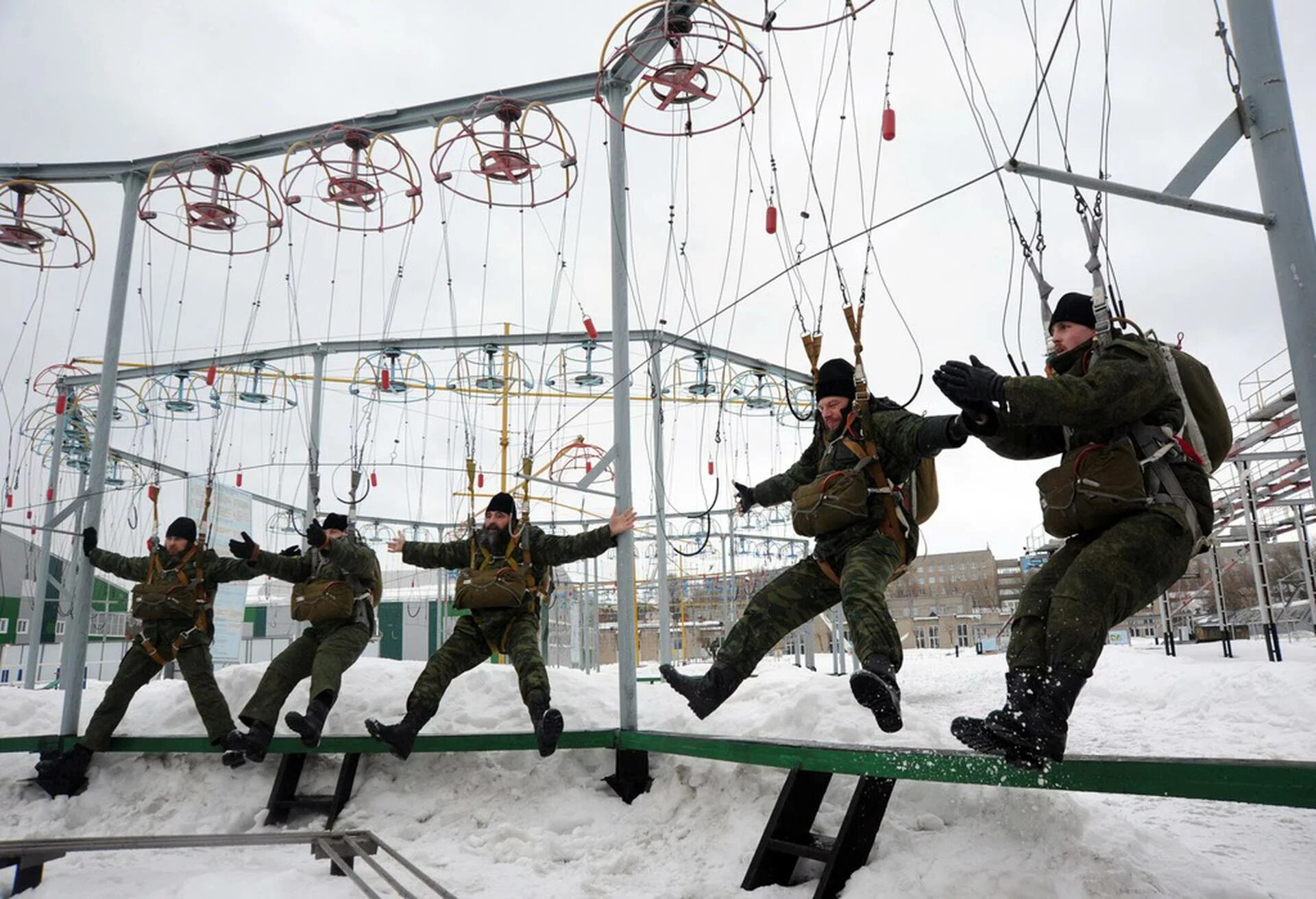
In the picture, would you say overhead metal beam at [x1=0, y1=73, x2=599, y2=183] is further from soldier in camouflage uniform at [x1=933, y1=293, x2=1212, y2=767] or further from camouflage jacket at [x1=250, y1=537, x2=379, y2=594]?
soldier in camouflage uniform at [x1=933, y1=293, x2=1212, y2=767]

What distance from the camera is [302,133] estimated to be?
8664 mm

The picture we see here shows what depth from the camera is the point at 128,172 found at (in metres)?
9.26

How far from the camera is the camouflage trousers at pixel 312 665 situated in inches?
276

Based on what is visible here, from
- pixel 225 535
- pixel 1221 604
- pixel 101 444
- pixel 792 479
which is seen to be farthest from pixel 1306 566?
pixel 225 535

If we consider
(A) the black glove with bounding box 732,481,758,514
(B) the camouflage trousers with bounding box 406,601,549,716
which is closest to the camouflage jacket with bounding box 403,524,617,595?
(B) the camouflage trousers with bounding box 406,601,549,716

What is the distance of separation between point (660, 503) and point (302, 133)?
4953 mm

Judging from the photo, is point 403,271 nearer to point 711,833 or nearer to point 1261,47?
point 711,833

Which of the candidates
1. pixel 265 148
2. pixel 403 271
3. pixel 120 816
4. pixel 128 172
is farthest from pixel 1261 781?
pixel 128 172

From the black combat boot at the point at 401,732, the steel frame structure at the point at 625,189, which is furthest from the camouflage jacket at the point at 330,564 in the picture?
the steel frame structure at the point at 625,189

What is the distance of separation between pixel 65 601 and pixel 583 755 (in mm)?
13936

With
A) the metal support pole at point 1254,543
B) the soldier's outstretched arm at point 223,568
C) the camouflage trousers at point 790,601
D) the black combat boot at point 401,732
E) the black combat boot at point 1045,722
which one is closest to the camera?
the black combat boot at point 1045,722

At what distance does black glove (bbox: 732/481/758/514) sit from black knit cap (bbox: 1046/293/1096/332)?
80.1 inches

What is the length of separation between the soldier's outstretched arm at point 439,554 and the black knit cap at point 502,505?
1.08 feet

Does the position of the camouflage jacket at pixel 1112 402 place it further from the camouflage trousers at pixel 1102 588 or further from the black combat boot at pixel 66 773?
the black combat boot at pixel 66 773
